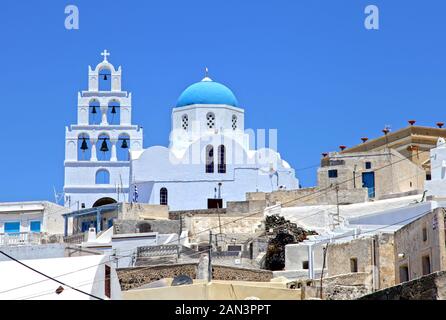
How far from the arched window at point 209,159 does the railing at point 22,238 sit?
8.42 metres

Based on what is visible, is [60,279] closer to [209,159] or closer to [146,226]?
[146,226]

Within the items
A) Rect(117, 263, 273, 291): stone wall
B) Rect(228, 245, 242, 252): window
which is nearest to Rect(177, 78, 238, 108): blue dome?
Rect(228, 245, 242, 252): window

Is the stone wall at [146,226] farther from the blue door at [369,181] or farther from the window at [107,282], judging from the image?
the window at [107,282]

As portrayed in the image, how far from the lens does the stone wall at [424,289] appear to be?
17297 mm

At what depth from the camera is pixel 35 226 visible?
47.3 meters

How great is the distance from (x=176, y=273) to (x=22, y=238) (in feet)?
45.6

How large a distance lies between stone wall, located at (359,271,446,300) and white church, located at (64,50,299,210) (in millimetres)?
29906

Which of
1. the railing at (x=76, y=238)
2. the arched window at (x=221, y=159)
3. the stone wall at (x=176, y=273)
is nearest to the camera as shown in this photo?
the stone wall at (x=176, y=273)

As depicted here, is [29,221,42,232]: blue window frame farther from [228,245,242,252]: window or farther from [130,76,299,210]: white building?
[228,245,242,252]: window

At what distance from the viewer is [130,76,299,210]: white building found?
48.6 m

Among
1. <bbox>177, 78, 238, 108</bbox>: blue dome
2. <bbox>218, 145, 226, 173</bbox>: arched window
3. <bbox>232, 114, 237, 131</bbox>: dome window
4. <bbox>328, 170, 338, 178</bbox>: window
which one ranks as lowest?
<bbox>328, 170, 338, 178</bbox>: window

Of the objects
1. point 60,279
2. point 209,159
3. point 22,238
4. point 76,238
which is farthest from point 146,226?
point 60,279

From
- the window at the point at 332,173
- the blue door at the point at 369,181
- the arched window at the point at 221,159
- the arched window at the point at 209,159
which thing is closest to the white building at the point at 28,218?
the arched window at the point at 209,159
